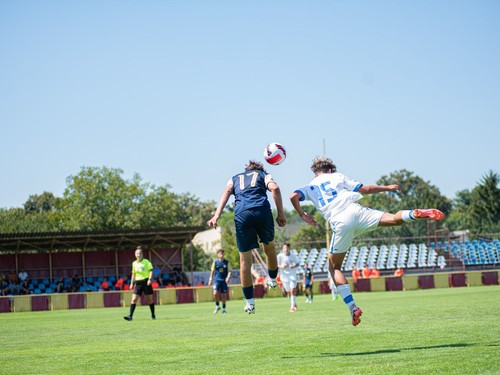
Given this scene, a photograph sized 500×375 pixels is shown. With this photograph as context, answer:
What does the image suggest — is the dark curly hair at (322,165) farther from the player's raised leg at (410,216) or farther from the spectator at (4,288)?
the spectator at (4,288)

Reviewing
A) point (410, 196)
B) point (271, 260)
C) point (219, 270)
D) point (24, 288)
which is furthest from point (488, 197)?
point (271, 260)

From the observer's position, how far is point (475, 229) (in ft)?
210

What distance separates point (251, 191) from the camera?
36.8ft

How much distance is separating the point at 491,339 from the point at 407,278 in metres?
35.8

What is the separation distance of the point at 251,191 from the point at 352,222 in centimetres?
174

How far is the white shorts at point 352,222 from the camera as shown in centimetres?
1037

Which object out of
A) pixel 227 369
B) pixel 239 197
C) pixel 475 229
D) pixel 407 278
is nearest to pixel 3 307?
pixel 407 278

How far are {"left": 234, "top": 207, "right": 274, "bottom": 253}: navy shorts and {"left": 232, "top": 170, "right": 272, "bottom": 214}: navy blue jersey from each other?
0.09 metres

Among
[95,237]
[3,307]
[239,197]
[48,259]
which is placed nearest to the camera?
[239,197]

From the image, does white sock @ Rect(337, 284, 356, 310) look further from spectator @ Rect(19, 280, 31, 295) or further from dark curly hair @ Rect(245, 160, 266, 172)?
spectator @ Rect(19, 280, 31, 295)

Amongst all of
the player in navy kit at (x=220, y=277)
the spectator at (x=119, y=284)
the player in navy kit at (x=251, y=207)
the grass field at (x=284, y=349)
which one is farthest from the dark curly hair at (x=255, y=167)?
the spectator at (x=119, y=284)

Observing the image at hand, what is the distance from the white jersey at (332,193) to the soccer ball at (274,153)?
125cm

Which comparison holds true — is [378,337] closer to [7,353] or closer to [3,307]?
[7,353]

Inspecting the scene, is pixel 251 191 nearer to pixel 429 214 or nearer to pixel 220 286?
pixel 429 214
